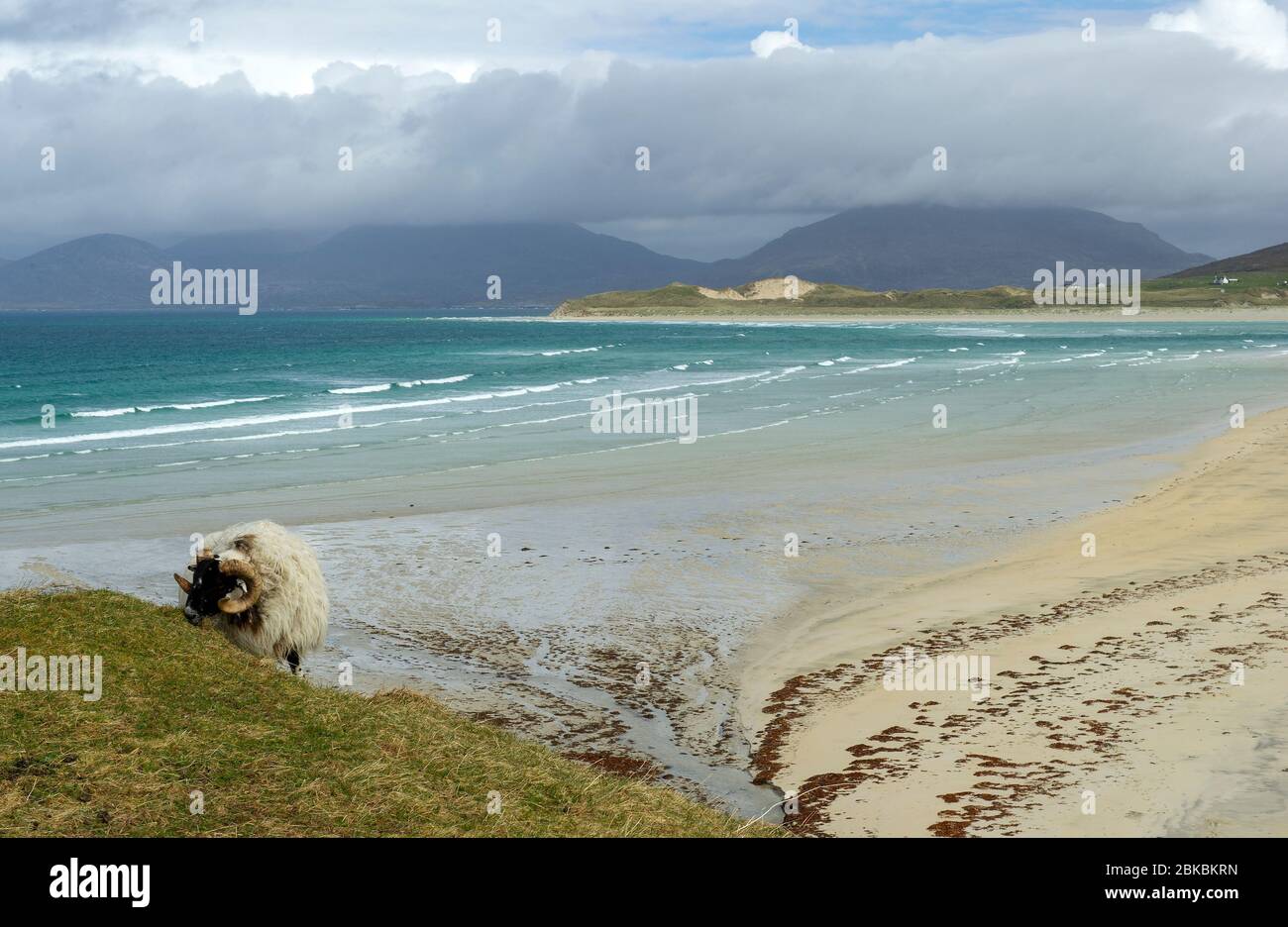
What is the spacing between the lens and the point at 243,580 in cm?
1116

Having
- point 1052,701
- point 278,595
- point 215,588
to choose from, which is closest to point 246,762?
point 215,588

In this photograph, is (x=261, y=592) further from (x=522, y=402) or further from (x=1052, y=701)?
(x=522, y=402)

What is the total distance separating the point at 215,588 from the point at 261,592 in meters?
0.42

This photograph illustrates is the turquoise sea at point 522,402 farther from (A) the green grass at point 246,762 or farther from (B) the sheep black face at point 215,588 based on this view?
(A) the green grass at point 246,762

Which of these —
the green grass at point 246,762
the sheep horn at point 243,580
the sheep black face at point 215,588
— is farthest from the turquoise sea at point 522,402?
the green grass at point 246,762

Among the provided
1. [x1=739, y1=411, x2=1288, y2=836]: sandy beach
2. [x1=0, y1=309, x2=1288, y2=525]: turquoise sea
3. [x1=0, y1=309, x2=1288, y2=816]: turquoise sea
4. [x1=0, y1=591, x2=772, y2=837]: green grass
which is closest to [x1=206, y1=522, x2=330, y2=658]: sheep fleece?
[x1=0, y1=591, x2=772, y2=837]: green grass

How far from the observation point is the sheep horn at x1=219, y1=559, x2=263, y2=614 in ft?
36.2

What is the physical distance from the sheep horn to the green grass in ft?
1.96

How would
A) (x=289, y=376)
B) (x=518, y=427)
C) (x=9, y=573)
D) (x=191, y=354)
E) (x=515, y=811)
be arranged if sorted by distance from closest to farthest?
(x=515, y=811) < (x=9, y=573) < (x=518, y=427) < (x=289, y=376) < (x=191, y=354)

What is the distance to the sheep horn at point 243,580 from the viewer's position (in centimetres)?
1104
